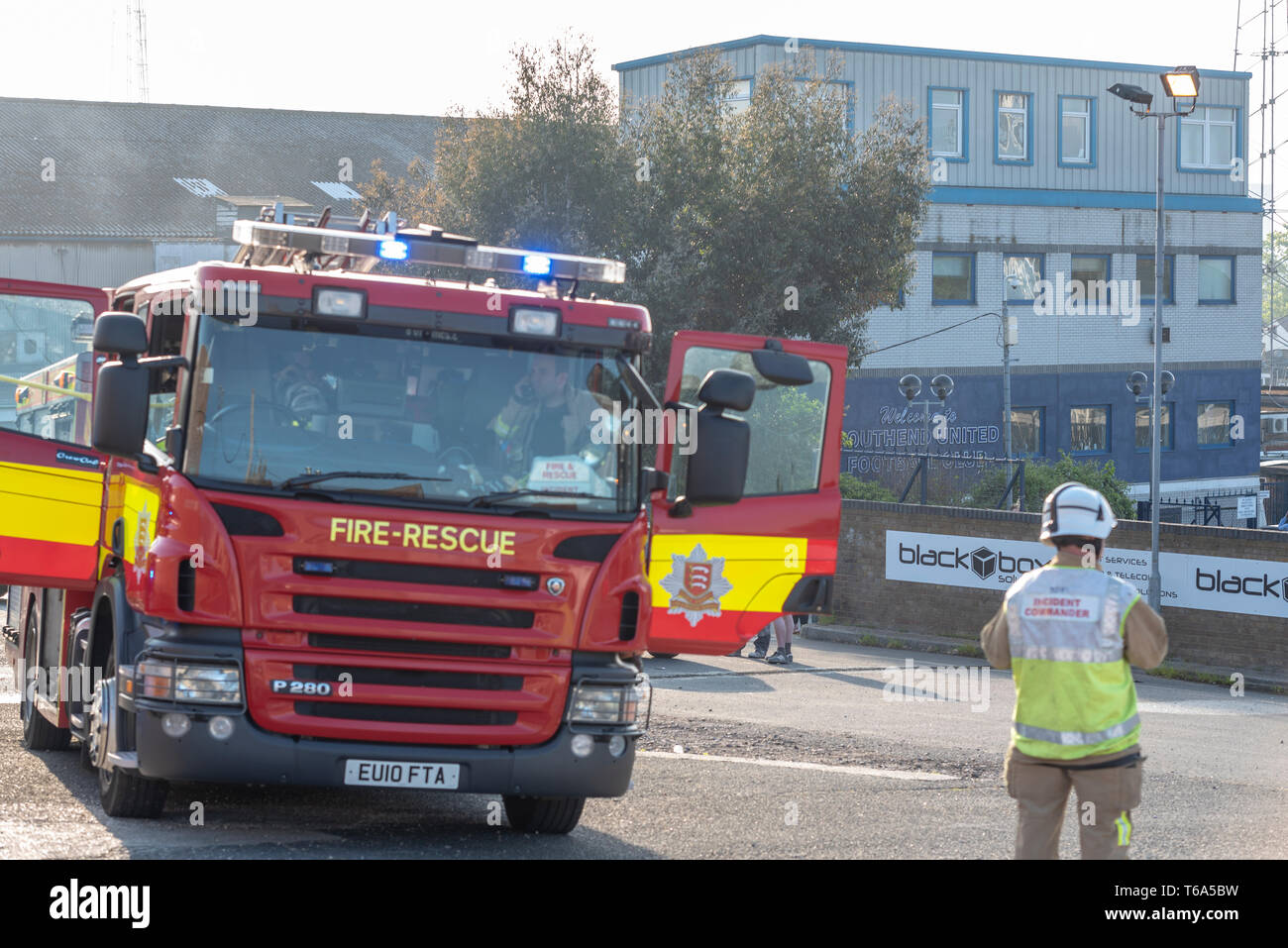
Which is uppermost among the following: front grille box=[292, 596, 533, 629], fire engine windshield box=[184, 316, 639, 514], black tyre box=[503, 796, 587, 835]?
fire engine windshield box=[184, 316, 639, 514]

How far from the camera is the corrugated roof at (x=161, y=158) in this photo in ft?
158

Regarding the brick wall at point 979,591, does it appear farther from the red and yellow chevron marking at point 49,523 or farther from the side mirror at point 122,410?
the side mirror at point 122,410

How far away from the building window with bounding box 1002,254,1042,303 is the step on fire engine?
32795 millimetres

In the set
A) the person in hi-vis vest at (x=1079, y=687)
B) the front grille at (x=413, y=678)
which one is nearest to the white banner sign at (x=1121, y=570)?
the front grille at (x=413, y=678)

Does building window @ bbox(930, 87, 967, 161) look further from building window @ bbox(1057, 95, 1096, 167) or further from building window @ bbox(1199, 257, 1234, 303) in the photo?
building window @ bbox(1199, 257, 1234, 303)

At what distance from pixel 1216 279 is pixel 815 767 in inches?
1439

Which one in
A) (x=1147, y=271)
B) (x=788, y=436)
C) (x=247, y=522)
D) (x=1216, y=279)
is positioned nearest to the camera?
(x=247, y=522)

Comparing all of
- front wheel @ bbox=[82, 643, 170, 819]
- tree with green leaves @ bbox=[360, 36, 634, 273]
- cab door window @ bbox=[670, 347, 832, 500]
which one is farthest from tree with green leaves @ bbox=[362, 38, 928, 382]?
front wheel @ bbox=[82, 643, 170, 819]

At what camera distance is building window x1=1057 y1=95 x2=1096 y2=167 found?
4138 cm

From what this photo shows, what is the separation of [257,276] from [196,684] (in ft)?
6.07

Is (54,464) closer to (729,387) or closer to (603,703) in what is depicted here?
(603,703)

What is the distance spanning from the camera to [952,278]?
130 ft

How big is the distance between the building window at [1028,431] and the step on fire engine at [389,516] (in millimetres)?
32929

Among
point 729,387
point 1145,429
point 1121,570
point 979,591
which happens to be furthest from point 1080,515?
point 1145,429
